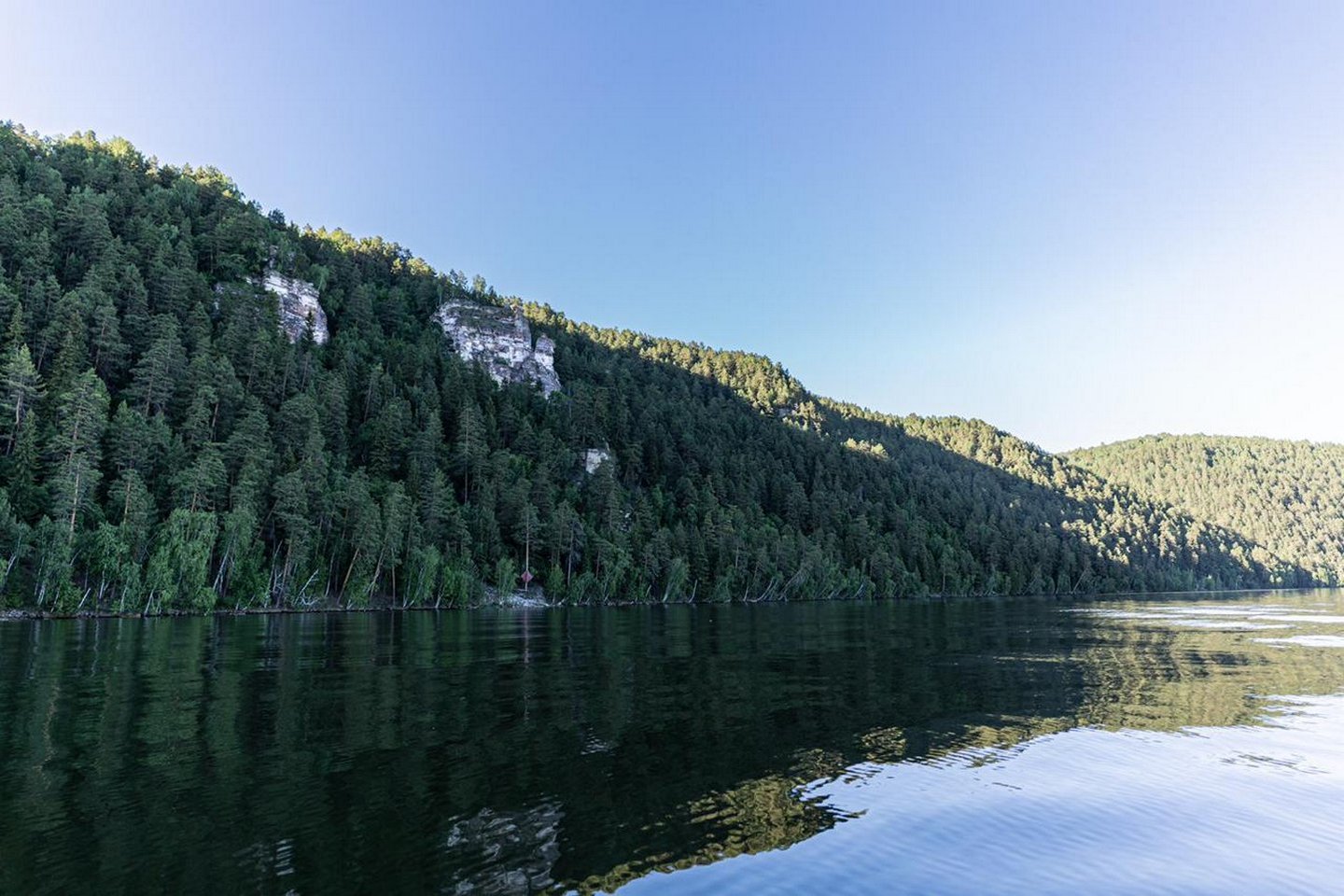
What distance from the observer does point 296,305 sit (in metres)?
183

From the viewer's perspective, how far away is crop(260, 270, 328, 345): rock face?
176500 millimetres

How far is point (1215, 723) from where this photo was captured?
80.1 ft

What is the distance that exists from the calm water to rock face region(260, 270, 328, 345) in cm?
15793

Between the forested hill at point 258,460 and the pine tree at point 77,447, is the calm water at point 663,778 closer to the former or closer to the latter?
the pine tree at point 77,447

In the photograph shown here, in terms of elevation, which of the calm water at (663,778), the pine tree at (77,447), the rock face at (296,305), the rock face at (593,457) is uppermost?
the rock face at (296,305)

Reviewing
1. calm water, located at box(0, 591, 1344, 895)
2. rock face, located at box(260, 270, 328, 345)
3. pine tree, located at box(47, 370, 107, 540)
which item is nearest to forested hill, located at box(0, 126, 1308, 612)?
pine tree, located at box(47, 370, 107, 540)

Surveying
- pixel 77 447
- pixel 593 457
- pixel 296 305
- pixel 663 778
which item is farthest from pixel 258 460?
pixel 663 778

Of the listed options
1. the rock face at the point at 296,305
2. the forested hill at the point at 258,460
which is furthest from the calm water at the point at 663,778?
the rock face at the point at 296,305

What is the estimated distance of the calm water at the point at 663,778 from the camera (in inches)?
468

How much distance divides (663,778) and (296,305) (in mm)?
197718

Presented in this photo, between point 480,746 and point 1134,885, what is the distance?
611 inches

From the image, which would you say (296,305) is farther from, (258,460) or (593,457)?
(258,460)

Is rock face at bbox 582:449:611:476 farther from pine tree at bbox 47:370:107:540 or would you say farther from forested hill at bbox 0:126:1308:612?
pine tree at bbox 47:370:107:540

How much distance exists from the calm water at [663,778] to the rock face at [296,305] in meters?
158
